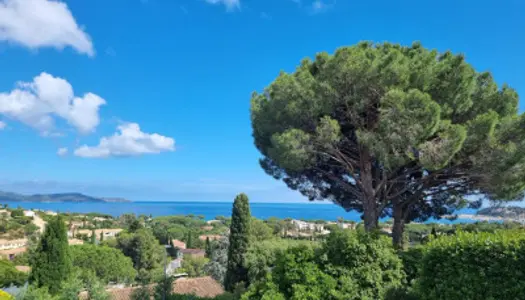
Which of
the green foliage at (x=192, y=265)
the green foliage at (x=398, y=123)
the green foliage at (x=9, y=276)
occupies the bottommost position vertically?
the green foliage at (x=192, y=265)

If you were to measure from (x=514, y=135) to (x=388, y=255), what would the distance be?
3.94 metres

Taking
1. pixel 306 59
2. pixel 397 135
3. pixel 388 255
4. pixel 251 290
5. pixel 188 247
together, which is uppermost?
pixel 306 59

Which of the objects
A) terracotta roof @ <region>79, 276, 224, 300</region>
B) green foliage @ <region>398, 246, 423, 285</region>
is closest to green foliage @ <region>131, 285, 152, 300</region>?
terracotta roof @ <region>79, 276, 224, 300</region>

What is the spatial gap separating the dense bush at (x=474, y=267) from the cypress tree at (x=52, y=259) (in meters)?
11.3

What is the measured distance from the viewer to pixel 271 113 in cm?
760

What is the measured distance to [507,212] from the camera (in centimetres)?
771

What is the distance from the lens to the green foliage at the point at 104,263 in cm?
2142

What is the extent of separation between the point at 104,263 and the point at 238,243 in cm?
1339

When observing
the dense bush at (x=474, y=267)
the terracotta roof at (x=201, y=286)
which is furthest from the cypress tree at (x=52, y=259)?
the dense bush at (x=474, y=267)

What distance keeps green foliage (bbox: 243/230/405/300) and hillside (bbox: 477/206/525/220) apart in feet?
15.6

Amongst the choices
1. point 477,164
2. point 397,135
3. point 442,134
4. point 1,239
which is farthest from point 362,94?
point 1,239

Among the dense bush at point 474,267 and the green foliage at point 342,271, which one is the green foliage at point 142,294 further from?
the dense bush at point 474,267

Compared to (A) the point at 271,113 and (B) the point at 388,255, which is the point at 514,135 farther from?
(A) the point at 271,113

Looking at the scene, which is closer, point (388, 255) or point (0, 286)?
point (388, 255)
